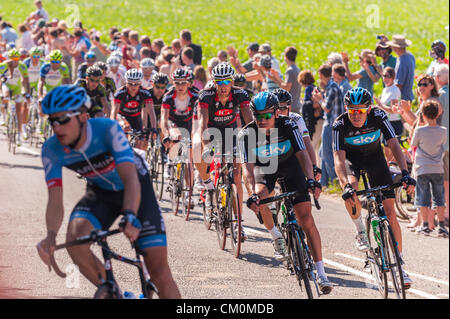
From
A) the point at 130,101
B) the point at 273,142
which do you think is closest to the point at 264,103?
the point at 273,142

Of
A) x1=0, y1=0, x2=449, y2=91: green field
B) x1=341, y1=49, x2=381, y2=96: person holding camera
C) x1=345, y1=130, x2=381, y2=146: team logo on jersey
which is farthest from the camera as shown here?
x1=0, y1=0, x2=449, y2=91: green field

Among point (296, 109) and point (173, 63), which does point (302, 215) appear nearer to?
point (296, 109)

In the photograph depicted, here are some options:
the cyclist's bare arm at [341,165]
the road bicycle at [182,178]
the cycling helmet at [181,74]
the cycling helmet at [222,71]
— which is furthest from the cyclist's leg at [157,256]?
the cycling helmet at [181,74]

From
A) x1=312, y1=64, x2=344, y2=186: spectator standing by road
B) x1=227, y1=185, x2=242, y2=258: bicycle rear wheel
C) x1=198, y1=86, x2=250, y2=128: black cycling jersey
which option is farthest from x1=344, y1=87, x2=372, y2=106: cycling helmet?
x1=312, y1=64, x2=344, y2=186: spectator standing by road

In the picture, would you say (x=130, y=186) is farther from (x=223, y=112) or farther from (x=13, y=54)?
(x=13, y=54)

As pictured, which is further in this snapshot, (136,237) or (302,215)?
(302,215)

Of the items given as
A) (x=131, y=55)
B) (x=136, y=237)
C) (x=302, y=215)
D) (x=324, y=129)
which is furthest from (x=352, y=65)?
(x=136, y=237)

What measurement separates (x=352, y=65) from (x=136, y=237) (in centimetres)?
2724

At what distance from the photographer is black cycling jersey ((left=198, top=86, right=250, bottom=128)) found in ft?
37.7

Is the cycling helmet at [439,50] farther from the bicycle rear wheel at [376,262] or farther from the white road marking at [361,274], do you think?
the bicycle rear wheel at [376,262]

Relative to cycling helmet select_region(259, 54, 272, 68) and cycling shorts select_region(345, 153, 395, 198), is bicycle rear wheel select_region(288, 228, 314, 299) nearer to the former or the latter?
cycling shorts select_region(345, 153, 395, 198)

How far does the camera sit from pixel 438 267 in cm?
1138

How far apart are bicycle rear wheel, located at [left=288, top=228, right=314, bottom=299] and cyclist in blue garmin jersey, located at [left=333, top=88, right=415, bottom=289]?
37.4 inches

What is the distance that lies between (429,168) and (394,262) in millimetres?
4290
